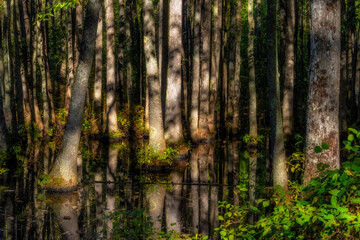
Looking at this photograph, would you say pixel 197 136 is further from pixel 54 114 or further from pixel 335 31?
pixel 335 31

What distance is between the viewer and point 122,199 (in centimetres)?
1016

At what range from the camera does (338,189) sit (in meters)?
5.35

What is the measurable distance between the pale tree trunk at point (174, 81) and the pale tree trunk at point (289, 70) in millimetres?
5638

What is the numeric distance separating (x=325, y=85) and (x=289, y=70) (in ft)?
46.5

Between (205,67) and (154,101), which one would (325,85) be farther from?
(205,67)

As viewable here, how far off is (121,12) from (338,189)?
21.9 m

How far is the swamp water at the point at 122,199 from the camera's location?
7.58 metres

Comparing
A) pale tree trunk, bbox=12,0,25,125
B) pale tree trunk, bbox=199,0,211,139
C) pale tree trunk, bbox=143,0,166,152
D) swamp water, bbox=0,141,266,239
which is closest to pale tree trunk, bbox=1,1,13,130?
pale tree trunk, bbox=12,0,25,125

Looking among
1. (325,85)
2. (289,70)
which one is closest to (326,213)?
(325,85)

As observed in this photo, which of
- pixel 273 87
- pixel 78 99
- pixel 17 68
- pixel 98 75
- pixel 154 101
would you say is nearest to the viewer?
pixel 273 87

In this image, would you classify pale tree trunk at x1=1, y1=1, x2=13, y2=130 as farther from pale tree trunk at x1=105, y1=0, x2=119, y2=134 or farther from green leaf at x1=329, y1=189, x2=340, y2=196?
green leaf at x1=329, y1=189, x2=340, y2=196

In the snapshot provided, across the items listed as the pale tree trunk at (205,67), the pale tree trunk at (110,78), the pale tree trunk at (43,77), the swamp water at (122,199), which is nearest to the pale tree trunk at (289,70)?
the pale tree trunk at (205,67)

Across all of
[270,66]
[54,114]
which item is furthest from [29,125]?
[270,66]

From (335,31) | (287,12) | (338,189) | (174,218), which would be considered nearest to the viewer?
(338,189)
